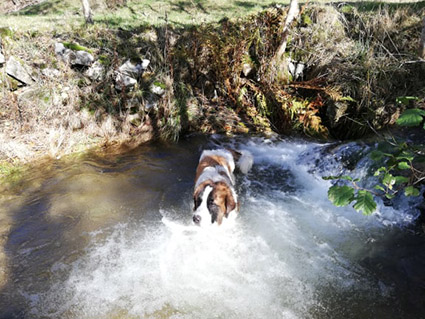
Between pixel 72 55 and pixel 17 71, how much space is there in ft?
3.41

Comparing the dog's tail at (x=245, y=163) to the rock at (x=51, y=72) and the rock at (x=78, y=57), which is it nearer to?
the rock at (x=78, y=57)

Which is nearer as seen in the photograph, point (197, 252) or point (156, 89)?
point (197, 252)

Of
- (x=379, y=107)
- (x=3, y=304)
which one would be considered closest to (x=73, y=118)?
(x=3, y=304)

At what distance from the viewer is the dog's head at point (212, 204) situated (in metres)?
3.40

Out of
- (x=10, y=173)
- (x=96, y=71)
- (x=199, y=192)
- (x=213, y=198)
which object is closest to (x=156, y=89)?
(x=96, y=71)

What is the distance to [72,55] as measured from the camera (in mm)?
5852

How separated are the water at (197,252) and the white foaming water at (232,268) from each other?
0.04 feet

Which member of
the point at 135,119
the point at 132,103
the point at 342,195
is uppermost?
the point at 342,195

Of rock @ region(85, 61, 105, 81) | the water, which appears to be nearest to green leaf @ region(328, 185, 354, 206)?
the water

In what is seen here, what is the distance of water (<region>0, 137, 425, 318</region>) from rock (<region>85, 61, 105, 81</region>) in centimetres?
216

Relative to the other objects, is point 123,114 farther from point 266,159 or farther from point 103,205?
point 266,159

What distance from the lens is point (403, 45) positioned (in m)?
6.20

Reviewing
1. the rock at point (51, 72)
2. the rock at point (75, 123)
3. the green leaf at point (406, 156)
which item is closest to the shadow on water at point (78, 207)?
the rock at point (75, 123)

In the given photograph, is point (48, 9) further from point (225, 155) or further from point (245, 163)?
point (245, 163)
